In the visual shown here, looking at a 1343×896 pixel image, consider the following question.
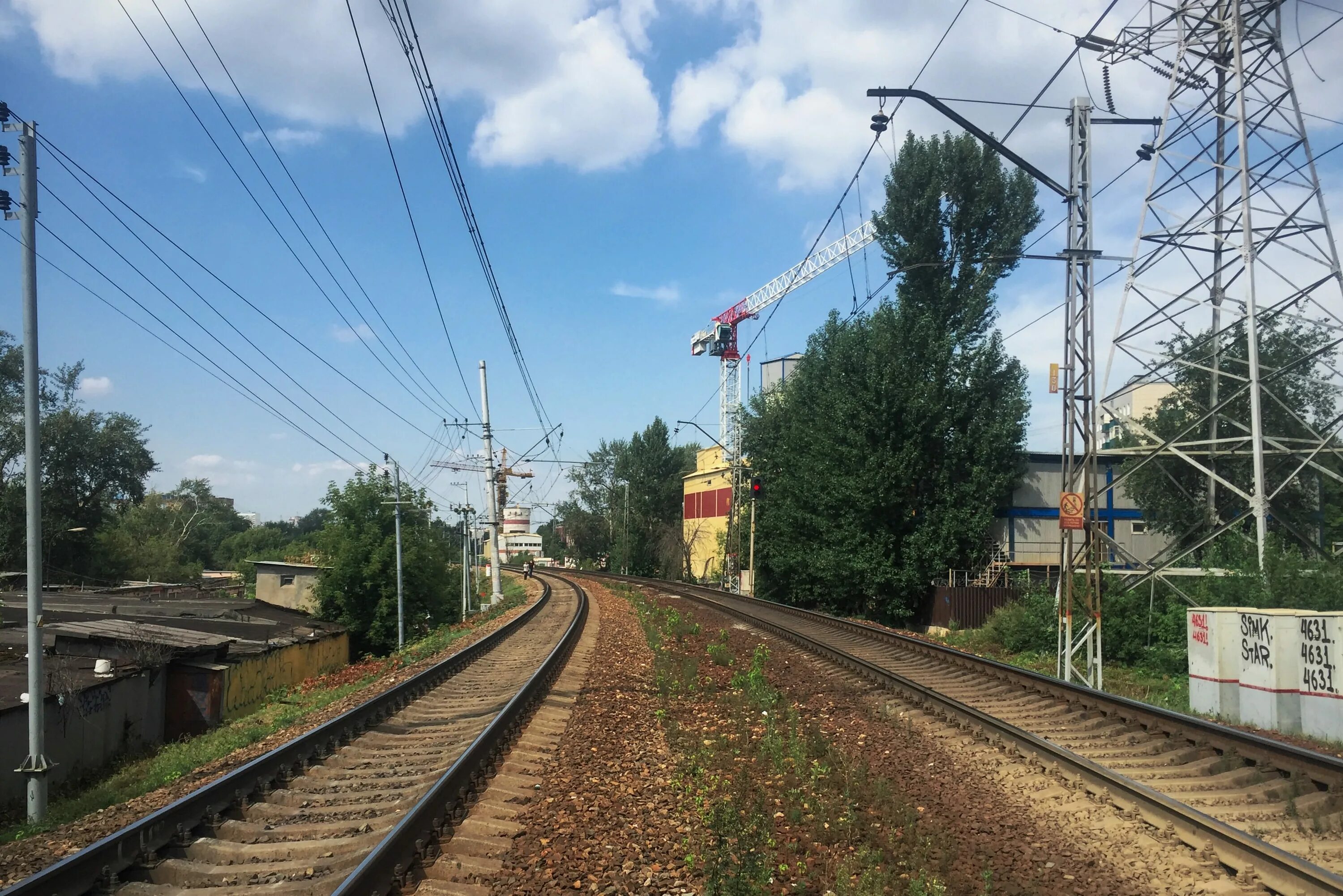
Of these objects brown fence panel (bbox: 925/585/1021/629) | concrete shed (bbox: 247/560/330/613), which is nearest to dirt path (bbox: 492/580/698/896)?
brown fence panel (bbox: 925/585/1021/629)

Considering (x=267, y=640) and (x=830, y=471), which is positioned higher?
(x=830, y=471)

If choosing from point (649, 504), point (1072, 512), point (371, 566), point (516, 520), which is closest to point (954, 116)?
point (1072, 512)

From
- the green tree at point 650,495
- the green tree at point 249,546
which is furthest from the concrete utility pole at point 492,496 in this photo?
the green tree at point 249,546

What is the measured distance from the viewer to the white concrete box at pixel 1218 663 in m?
11.4

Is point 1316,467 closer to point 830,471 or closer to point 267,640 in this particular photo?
point 830,471

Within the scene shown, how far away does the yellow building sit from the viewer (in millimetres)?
62969

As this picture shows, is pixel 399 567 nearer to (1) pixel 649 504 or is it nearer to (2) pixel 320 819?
(2) pixel 320 819

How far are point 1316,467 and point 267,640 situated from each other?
27.0 meters

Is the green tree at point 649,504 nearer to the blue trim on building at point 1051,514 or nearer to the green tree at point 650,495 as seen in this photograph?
the green tree at point 650,495

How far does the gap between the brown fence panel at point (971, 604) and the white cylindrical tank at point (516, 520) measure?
124 meters

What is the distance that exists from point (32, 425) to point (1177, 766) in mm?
12595

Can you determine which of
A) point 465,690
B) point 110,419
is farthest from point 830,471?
point 110,419

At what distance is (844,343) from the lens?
34.0 meters

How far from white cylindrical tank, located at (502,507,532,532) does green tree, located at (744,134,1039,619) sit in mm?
118420
